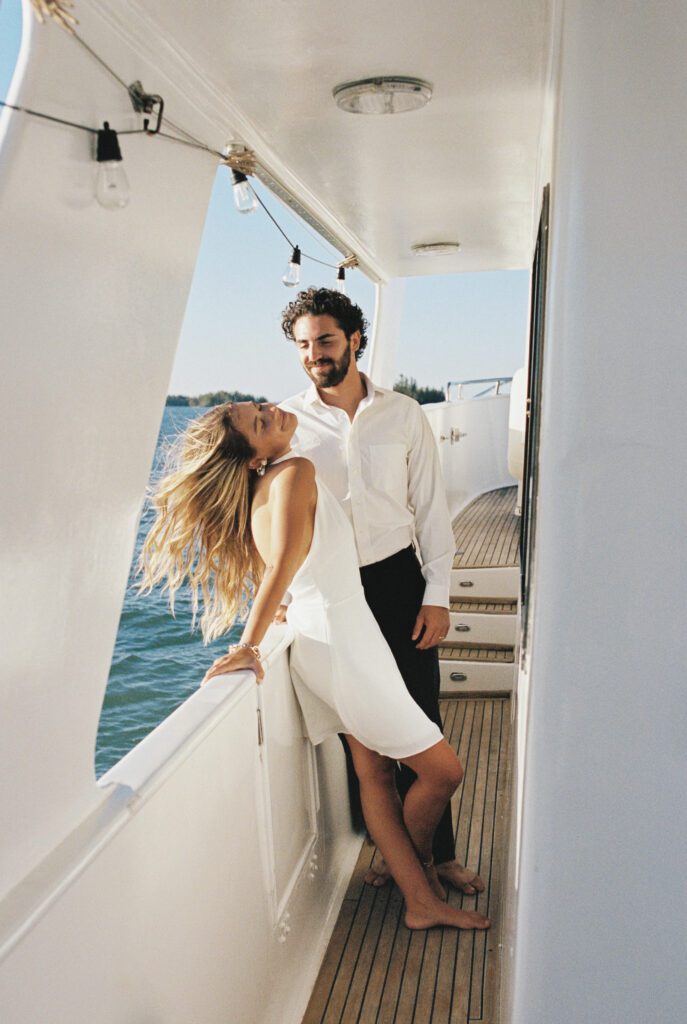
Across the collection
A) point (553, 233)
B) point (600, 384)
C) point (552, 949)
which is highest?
point (553, 233)

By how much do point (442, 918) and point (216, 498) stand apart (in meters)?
1.21

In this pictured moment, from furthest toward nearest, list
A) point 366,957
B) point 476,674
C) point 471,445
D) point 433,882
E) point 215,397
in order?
point 215,397 < point 471,445 < point 476,674 < point 433,882 < point 366,957

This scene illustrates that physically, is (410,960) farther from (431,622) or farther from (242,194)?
(242,194)

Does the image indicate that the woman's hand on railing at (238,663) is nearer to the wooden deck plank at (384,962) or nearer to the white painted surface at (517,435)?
the wooden deck plank at (384,962)

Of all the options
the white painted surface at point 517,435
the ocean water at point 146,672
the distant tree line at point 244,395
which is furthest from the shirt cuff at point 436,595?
the distant tree line at point 244,395

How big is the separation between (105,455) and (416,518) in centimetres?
134

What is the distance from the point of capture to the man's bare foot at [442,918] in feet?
8.22

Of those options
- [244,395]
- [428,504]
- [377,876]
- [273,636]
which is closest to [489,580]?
[428,504]

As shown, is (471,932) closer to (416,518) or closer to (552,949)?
(416,518)

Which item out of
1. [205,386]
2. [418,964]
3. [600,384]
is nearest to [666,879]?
[600,384]

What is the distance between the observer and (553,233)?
1120mm

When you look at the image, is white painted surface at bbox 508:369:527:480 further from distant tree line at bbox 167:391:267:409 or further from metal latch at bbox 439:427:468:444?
distant tree line at bbox 167:391:267:409

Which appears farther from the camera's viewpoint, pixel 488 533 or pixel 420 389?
pixel 420 389

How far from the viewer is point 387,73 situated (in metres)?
2.04
